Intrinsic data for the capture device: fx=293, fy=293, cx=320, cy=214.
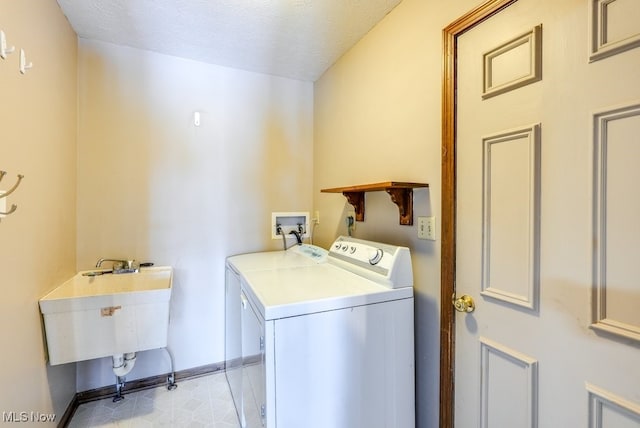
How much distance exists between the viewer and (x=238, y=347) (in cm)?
174

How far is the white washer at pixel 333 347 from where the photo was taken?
1.11 m

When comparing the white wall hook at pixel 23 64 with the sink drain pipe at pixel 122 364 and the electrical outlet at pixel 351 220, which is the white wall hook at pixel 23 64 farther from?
the electrical outlet at pixel 351 220

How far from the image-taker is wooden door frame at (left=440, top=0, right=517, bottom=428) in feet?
4.13

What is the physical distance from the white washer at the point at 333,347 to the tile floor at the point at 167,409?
1.57 ft

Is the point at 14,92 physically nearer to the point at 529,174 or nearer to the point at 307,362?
the point at 307,362

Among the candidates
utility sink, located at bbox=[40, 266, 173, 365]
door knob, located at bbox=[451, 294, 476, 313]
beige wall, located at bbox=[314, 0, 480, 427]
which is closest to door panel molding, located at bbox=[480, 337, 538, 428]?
door knob, located at bbox=[451, 294, 476, 313]

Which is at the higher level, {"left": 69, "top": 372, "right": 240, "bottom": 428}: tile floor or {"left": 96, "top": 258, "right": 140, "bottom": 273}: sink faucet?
{"left": 96, "top": 258, "right": 140, "bottom": 273}: sink faucet

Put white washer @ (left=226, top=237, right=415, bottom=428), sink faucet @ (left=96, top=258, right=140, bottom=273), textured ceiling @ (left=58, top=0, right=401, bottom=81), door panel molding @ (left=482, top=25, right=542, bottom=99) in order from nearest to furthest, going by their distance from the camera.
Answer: door panel molding @ (left=482, top=25, right=542, bottom=99) < white washer @ (left=226, top=237, right=415, bottom=428) < textured ceiling @ (left=58, top=0, right=401, bottom=81) < sink faucet @ (left=96, top=258, right=140, bottom=273)

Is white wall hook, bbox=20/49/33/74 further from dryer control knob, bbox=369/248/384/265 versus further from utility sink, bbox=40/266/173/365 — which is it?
dryer control knob, bbox=369/248/384/265

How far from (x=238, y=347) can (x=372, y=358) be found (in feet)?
2.86

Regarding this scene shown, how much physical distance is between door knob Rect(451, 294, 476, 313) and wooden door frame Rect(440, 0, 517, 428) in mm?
37

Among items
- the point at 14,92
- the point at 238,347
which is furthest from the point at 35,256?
the point at 238,347

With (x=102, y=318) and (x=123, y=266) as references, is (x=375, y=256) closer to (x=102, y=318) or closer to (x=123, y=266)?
(x=102, y=318)

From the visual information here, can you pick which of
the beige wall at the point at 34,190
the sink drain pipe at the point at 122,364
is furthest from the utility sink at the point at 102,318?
the sink drain pipe at the point at 122,364
